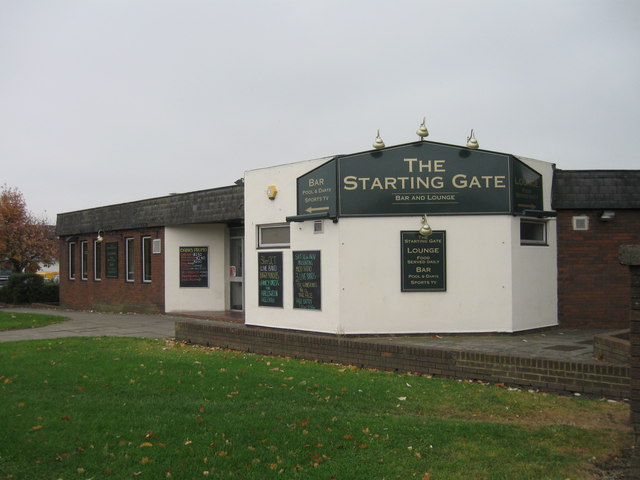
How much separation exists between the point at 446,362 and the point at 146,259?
1473 cm

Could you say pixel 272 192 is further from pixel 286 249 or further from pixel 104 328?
pixel 104 328

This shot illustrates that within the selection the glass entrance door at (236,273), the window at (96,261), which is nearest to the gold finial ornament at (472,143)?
the glass entrance door at (236,273)

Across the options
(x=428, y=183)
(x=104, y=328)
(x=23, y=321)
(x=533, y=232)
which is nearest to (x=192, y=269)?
(x=104, y=328)

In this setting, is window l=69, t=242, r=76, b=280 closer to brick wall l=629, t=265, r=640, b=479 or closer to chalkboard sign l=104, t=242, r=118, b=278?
chalkboard sign l=104, t=242, r=118, b=278

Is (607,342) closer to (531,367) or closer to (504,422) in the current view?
(531,367)

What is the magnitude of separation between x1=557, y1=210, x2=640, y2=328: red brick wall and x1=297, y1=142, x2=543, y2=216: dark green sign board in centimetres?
191

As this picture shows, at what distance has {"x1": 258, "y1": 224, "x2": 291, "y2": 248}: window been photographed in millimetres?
14109

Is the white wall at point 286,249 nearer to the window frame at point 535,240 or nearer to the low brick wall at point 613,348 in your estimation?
the window frame at point 535,240

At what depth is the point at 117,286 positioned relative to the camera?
22.9 m

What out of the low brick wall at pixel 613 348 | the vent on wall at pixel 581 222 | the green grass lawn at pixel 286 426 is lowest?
the green grass lawn at pixel 286 426

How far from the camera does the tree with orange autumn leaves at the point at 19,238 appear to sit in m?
35.0

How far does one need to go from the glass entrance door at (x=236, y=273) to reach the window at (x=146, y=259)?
10.1ft

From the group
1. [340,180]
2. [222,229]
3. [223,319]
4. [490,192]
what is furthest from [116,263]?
[490,192]

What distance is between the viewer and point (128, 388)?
329 inches
